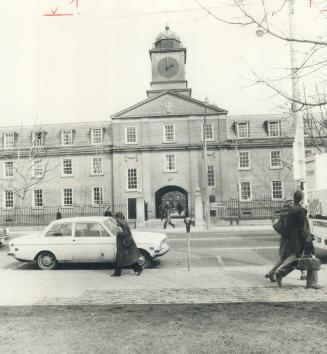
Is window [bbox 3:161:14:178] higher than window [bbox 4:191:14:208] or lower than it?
higher

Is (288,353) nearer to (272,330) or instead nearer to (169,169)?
(272,330)

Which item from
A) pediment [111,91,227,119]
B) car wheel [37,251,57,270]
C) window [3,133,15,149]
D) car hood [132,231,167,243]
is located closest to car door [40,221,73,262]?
car wheel [37,251,57,270]

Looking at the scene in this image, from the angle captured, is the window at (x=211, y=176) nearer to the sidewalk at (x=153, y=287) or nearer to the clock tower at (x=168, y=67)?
the clock tower at (x=168, y=67)

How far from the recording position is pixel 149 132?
40656 mm

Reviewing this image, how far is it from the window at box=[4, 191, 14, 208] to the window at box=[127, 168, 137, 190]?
483 inches

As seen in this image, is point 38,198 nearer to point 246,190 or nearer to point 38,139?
point 38,139

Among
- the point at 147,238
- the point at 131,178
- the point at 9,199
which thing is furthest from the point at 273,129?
the point at 147,238

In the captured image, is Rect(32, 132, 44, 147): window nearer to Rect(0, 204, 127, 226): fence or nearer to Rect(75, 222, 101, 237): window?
Rect(0, 204, 127, 226): fence

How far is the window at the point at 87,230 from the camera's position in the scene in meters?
11.0

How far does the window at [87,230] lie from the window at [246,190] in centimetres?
3081

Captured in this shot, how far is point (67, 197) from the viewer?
42.2m

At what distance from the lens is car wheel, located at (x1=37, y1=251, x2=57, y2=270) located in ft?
36.1

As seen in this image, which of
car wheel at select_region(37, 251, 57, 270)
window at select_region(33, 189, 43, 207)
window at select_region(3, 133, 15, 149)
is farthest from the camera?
window at select_region(3, 133, 15, 149)

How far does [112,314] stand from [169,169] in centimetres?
3449
